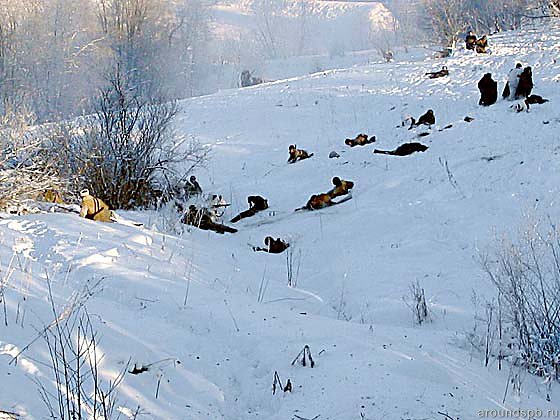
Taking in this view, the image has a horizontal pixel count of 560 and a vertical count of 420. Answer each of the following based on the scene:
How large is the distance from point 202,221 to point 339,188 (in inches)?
80.3

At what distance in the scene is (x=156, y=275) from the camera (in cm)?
504

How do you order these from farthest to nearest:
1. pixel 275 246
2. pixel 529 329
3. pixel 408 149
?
pixel 408 149 → pixel 275 246 → pixel 529 329

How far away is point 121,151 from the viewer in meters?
9.72

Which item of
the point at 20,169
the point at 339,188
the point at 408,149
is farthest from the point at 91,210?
the point at 408,149

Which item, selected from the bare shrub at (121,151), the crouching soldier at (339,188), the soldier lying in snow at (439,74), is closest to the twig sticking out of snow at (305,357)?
the crouching soldier at (339,188)

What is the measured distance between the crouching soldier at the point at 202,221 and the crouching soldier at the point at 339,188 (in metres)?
1.54

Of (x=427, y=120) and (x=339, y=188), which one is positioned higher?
(x=427, y=120)

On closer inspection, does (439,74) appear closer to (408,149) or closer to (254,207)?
(408,149)

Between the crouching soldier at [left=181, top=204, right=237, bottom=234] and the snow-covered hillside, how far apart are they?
10.9 inches

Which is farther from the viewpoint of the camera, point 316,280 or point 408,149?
point 408,149

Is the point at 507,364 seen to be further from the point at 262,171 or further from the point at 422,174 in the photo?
the point at 262,171

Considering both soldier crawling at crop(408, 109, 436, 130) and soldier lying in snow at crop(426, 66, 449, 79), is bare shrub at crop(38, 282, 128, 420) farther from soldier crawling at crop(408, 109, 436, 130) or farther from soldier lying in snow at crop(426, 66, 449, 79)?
soldier lying in snow at crop(426, 66, 449, 79)

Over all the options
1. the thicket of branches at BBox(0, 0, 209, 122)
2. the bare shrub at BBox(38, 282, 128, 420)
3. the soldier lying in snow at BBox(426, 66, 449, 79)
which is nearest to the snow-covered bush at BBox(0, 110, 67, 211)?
the bare shrub at BBox(38, 282, 128, 420)

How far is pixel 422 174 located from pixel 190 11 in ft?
143
